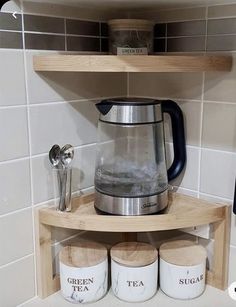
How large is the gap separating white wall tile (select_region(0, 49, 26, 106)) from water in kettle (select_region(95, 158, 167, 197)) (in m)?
0.25

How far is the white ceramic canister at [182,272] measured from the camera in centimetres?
92

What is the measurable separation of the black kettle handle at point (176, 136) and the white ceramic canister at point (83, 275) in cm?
26

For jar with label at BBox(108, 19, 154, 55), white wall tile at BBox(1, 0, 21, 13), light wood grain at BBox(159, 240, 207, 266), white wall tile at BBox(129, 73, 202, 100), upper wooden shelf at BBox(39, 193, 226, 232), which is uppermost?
white wall tile at BBox(1, 0, 21, 13)

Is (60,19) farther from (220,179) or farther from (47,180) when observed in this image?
(220,179)

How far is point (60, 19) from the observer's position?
90cm

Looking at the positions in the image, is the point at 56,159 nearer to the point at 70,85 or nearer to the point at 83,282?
the point at 70,85

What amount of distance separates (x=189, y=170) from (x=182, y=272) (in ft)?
0.80

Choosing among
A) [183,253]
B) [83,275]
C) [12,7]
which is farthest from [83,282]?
[12,7]

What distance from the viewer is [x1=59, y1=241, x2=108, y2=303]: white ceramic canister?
35.8 inches

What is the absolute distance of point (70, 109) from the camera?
96 centimetres

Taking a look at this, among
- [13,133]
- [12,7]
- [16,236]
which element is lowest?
[16,236]

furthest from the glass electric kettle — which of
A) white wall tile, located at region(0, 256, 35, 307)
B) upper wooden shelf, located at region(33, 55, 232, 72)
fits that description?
white wall tile, located at region(0, 256, 35, 307)

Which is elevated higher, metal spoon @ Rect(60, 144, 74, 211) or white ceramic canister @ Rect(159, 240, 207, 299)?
metal spoon @ Rect(60, 144, 74, 211)

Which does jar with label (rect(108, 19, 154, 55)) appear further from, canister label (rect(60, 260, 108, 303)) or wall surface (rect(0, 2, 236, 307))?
canister label (rect(60, 260, 108, 303))
